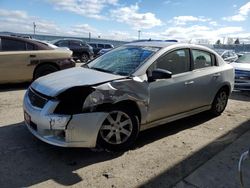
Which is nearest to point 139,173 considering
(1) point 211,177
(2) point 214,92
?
(1) point 211,177

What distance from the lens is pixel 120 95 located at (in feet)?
13.8

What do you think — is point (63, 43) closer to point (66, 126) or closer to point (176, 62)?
point (176, 62)

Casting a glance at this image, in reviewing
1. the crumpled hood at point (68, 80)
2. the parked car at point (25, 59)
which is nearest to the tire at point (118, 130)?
the crumpled hood at point (68, 80)

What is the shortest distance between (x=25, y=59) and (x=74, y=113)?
5.41 metres

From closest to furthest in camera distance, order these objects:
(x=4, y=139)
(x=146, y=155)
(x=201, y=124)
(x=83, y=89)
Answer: (x=83, y=89) → (x=146, y=155) → (x=4, y=139) → (x=201, y=124)

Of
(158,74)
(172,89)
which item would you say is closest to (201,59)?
(172,89)

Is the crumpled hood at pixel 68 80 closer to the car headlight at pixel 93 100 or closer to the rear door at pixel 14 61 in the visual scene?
the car headlight at pixel 93 100

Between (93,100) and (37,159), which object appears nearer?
(93,100)

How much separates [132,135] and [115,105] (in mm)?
608

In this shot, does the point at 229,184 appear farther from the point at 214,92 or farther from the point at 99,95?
the point at 214,92

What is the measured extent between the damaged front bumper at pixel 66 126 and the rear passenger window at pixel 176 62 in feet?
5.04

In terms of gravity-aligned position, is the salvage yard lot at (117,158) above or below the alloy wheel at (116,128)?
below

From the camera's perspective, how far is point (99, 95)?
402 cm

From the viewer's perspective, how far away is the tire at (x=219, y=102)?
Answer: 6.35 m
